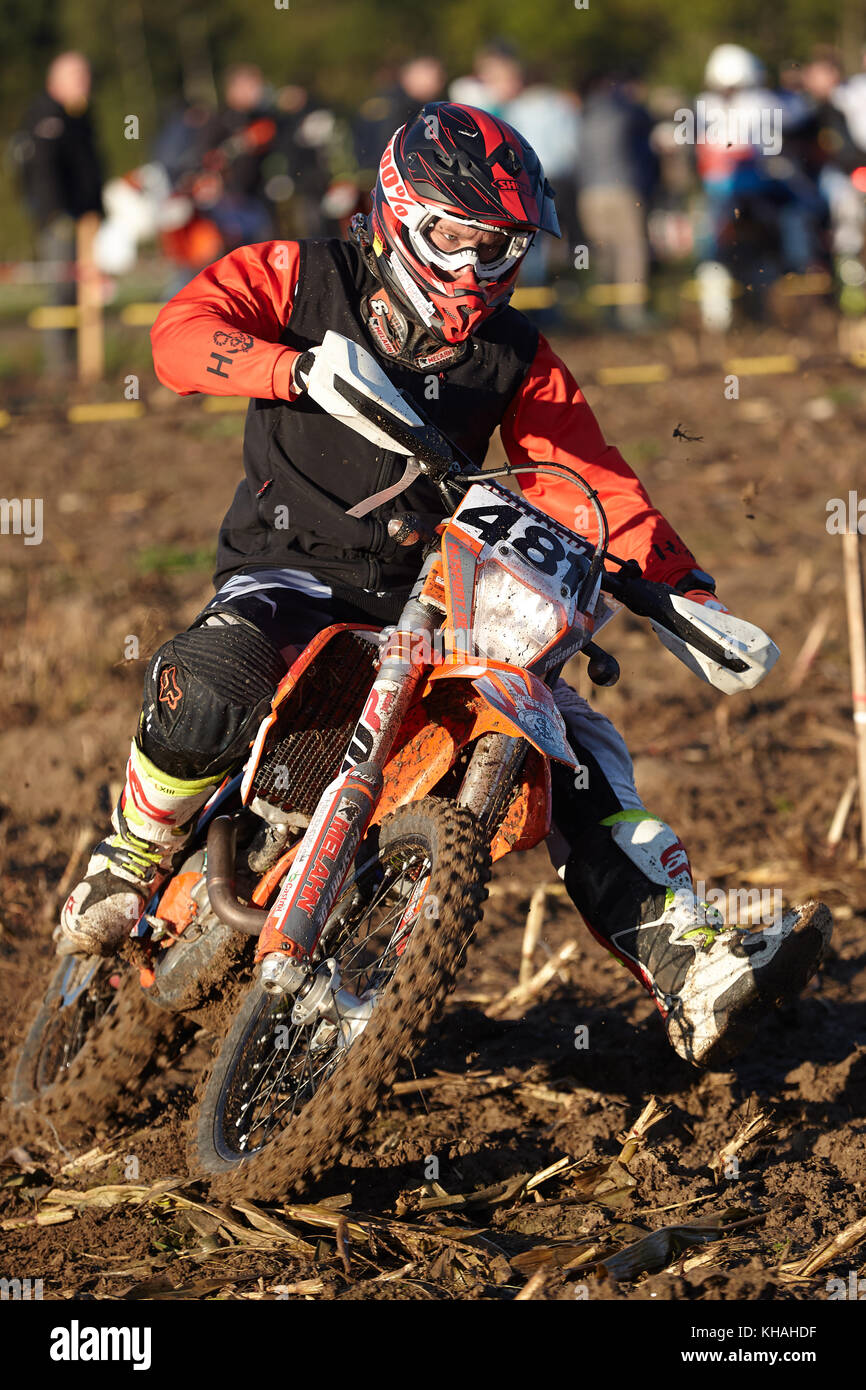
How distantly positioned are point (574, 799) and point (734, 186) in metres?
11.6

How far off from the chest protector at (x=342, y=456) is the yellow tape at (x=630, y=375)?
9.37m

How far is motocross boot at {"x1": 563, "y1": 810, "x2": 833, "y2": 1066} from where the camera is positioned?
3.72 m

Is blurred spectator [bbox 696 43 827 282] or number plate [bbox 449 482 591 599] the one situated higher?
blurred spectator [bbox 696 43 827 282]

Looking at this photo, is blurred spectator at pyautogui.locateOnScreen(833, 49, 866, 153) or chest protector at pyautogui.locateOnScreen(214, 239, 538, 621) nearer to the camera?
chest protector at pyautogui.locateOnScreen(214, 239, 538, 621)

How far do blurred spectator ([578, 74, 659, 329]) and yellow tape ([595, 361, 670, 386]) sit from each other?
3.69 feet

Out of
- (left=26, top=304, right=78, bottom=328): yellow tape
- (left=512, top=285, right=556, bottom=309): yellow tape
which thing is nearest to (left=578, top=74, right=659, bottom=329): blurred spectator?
(left=512, top=285, right=556, bottom=309): yellow tape

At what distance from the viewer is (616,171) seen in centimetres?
1527

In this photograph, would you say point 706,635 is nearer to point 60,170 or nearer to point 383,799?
point 383,799

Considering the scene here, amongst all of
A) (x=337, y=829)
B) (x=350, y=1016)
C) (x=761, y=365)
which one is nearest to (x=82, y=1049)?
(x=350, y=1016)

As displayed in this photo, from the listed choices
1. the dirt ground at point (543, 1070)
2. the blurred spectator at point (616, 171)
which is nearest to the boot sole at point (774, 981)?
the dirt ground at point (543, 1070)

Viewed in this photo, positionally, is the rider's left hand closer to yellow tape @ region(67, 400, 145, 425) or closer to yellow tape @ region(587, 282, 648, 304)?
yellow tape @ region(67, 400, 145, 425)

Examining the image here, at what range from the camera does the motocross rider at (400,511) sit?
150 inches

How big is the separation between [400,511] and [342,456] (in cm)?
23

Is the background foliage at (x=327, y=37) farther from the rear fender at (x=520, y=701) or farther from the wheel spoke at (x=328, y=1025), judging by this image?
the rear fender at (x=520, y=701)
